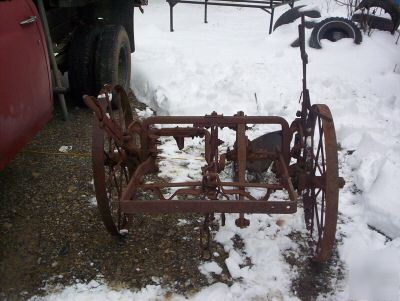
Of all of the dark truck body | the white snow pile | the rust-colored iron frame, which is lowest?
the white snow pile

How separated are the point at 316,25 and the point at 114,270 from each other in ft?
19.4

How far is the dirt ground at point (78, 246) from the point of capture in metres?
2.73

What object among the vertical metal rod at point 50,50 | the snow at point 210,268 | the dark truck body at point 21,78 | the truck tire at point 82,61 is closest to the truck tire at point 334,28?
the truck tire at point 82,61

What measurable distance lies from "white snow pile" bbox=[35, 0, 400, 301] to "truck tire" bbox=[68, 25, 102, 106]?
93cm

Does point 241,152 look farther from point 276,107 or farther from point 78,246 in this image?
point 276,107

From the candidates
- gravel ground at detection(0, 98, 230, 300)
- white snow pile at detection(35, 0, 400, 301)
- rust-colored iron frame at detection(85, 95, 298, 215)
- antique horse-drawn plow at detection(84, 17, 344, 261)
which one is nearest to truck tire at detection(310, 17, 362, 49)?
white snow pile at detection(35, 0, 400, 301)

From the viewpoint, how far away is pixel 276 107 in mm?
5191

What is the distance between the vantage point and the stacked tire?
4.91m

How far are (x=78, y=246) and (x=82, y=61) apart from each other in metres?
2.60

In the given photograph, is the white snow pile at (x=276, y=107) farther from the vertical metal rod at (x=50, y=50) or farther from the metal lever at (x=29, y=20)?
the metal lever at (x=29, y=20)

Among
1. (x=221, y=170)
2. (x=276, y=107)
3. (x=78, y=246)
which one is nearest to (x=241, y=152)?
(x=221, y=170)

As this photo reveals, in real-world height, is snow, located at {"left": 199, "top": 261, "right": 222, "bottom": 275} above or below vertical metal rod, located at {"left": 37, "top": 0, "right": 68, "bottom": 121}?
below

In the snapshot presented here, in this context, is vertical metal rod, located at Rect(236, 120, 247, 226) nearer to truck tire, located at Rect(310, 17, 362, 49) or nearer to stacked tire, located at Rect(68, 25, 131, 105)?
stacked tire, located at Rect(68, 25, 131, 105)

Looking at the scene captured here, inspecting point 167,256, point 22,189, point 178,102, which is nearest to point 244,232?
point 167,256
